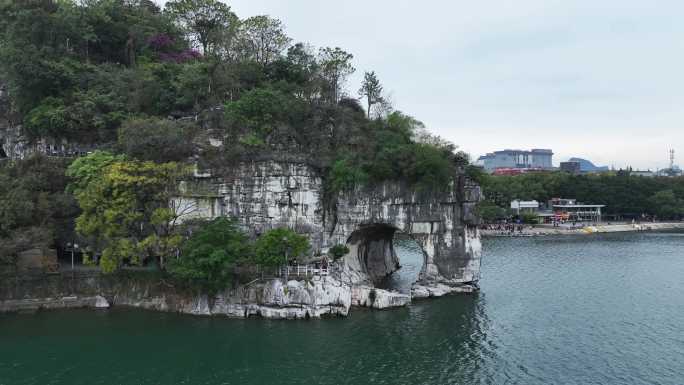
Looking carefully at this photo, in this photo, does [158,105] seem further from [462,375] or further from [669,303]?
[669,303]

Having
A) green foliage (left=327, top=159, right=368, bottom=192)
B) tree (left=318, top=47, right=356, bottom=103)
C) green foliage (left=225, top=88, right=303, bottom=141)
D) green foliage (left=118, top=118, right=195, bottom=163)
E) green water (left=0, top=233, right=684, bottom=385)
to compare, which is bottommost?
green water (left=0, top=233, right=684, bottom=385)

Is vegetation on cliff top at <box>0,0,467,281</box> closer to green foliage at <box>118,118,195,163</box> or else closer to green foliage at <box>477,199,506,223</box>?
green foliage at <box>118,118,195,163</box>

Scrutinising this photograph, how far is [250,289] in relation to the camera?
109ft

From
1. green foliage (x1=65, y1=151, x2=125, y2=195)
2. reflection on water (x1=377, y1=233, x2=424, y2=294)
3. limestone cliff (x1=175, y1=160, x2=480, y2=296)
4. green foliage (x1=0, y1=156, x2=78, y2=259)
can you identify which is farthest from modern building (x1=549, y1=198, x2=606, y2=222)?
green foliage (x1=0, y1=156, x2=78, y2=259)

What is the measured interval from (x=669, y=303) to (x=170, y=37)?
191 feet

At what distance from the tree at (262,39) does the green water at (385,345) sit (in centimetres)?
3082

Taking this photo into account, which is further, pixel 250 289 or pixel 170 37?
pixel 170 37

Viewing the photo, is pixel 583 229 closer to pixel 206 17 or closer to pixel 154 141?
pixel 206 17

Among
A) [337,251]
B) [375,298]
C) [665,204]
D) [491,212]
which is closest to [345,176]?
[337,251]

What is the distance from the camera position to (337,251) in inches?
1481

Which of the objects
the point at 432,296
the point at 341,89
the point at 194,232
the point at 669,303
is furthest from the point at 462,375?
the point at 341,89

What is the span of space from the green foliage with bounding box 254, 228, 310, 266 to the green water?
4145mm

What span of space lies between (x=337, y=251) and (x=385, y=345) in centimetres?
1062

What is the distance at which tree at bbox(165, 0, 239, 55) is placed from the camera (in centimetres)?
5378
